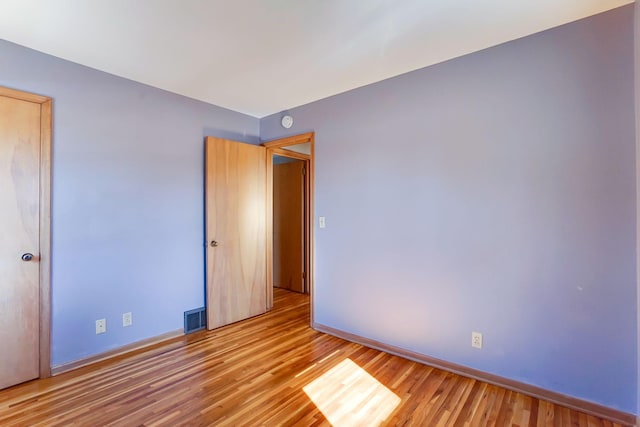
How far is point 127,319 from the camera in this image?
8.59ft

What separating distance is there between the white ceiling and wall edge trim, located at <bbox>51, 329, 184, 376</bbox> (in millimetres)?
2352

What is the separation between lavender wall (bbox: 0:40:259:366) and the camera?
2258 mm

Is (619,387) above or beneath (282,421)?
above

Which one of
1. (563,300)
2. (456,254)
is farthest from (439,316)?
(563,300)

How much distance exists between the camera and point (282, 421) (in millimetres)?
1737

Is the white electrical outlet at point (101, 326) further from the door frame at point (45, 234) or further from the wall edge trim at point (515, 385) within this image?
the wall edge trim at point (515, 385)

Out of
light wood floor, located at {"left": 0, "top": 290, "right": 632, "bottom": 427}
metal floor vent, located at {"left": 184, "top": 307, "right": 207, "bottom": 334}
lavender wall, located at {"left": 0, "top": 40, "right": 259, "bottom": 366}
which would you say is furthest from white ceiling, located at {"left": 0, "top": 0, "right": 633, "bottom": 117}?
light wood floor, located at {"left": 0, "top": 290, "right": 632, "bottom": 427}

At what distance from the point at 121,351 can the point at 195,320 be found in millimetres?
671

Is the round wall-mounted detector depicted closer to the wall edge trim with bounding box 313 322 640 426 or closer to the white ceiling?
the white ceiling

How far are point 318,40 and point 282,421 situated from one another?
2.42 metres

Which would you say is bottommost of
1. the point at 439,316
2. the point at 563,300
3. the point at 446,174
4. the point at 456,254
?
the point at 439,316

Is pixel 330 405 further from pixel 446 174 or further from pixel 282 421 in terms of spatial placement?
pixel 446 174

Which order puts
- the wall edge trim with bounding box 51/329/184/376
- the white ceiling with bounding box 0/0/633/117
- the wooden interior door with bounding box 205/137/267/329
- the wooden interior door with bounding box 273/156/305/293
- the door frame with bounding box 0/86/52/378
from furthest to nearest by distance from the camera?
the wooden interior door with bounding box 273/156/305/293
the wooden interior door with bounding box 205/137/267/329
the wall edge trim with bounding box 51/329/184/376
the door frame with bounding box 0/86/52/378
the white ceiling with bounding box 0/0/633/117

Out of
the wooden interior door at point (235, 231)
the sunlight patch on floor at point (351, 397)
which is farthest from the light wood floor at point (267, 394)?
the wooden interior door at point (235, 231)
